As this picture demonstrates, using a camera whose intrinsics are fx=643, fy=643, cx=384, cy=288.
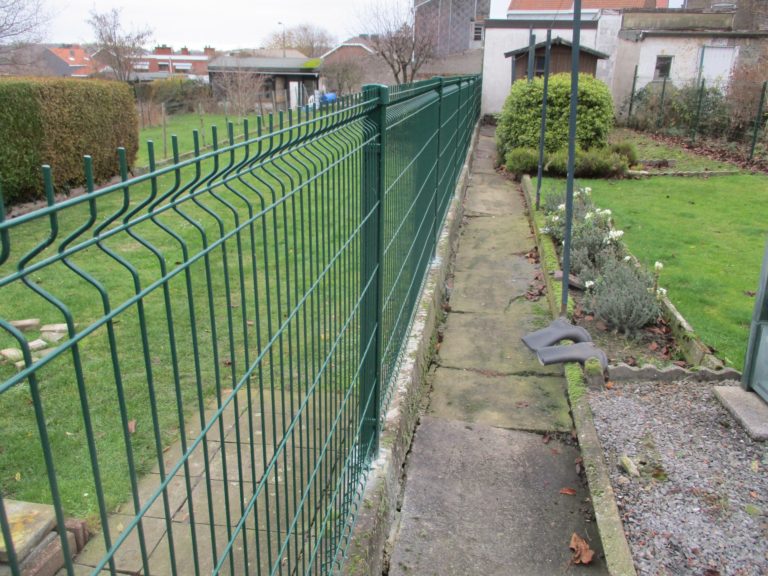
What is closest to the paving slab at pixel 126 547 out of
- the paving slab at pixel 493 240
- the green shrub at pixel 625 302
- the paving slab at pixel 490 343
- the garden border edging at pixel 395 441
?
the garden border edging at pixel 395 441

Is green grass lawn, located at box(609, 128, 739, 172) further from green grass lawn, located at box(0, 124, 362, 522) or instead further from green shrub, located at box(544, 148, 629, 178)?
green grass lawn, located at box(0, 124, 362, 522)

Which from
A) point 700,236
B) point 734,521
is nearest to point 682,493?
point 734,521

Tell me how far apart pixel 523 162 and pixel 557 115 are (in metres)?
1.75

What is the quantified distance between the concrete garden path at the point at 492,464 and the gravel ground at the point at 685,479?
0.27 meters

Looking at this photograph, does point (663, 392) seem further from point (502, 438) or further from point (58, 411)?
point (58, 411)

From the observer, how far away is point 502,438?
4.35 meters

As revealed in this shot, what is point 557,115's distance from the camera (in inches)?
557

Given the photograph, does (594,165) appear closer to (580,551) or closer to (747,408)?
(747,408)

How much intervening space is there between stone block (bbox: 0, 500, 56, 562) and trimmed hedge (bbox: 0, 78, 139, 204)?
8.76m

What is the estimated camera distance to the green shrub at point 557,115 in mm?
14039

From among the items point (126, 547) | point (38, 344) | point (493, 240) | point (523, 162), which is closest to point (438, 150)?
point (493, 240)

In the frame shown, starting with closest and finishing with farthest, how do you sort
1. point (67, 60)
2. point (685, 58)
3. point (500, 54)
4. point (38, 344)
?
point (38, 344)
point (685, 58)
point (500, 54)
point (67, 60)

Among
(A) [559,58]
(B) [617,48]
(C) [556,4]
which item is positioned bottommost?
(A) [559,58]

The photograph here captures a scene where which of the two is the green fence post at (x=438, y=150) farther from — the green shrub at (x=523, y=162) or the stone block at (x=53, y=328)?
the green shrub at (x=523, y=162)
